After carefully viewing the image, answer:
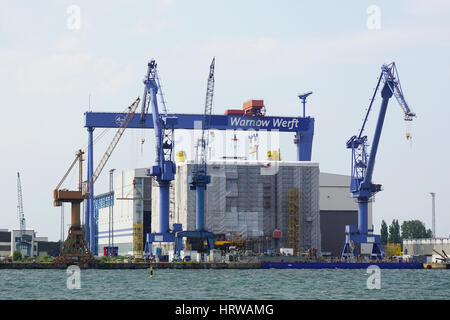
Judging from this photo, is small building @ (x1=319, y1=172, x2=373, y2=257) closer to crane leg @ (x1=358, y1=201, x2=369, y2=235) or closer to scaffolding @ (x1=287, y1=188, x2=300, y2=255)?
scaffolding @ (x1=287, y1=188, x2=300, y2=255)

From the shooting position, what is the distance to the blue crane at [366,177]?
468 feet

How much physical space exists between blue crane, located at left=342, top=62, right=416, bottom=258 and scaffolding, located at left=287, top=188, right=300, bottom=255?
9.41 metres

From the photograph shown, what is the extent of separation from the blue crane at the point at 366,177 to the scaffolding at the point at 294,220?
941cm

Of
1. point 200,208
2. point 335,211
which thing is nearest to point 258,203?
point 200,208

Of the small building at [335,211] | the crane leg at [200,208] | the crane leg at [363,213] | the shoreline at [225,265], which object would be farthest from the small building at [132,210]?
the crane leg at [363,213]

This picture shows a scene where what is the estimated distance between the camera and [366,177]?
148000mm

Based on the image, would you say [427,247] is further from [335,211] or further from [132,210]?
[132,210]

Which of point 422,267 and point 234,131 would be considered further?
point 234,131

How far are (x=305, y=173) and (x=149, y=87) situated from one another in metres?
33.9

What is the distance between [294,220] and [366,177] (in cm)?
1722

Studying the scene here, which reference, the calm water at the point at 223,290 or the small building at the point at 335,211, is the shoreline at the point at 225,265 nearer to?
the small building at the point at 335,211

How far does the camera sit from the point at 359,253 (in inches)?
6398
